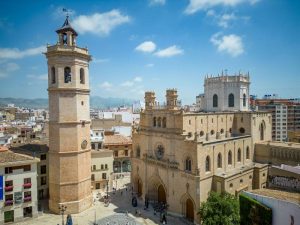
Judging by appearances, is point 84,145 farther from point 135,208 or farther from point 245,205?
point 245,205

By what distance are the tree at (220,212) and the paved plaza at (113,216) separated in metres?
6.40

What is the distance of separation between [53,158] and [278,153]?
32.7 m

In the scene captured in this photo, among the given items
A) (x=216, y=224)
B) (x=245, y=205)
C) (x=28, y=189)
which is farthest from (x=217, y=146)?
(x=28, y=189)

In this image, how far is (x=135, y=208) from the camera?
37406mm

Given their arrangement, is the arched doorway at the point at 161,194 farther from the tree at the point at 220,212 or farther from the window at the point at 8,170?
the window at the point at 8,170

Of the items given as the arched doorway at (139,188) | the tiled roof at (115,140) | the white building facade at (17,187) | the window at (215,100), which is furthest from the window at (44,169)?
the window at (215,100)

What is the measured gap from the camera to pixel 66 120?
3372 cm

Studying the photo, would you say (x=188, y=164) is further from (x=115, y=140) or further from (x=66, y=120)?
(x=115, y=140)

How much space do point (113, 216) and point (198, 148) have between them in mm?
13841

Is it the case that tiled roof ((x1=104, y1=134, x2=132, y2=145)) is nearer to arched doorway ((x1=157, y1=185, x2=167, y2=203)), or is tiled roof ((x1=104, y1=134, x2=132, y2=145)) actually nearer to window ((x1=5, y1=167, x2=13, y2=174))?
arched doorway ((x1=157, y1=185, x2=167, y2=203))

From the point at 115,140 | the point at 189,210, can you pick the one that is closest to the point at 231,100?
the point at 189,210

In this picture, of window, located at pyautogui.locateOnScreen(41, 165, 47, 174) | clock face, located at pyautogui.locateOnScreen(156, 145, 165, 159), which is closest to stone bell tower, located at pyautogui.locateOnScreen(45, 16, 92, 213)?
window, located at pyautogui.locateOnScreen(41, 165, 47, 174)

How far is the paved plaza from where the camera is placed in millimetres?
31891

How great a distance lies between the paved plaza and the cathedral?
279cm
